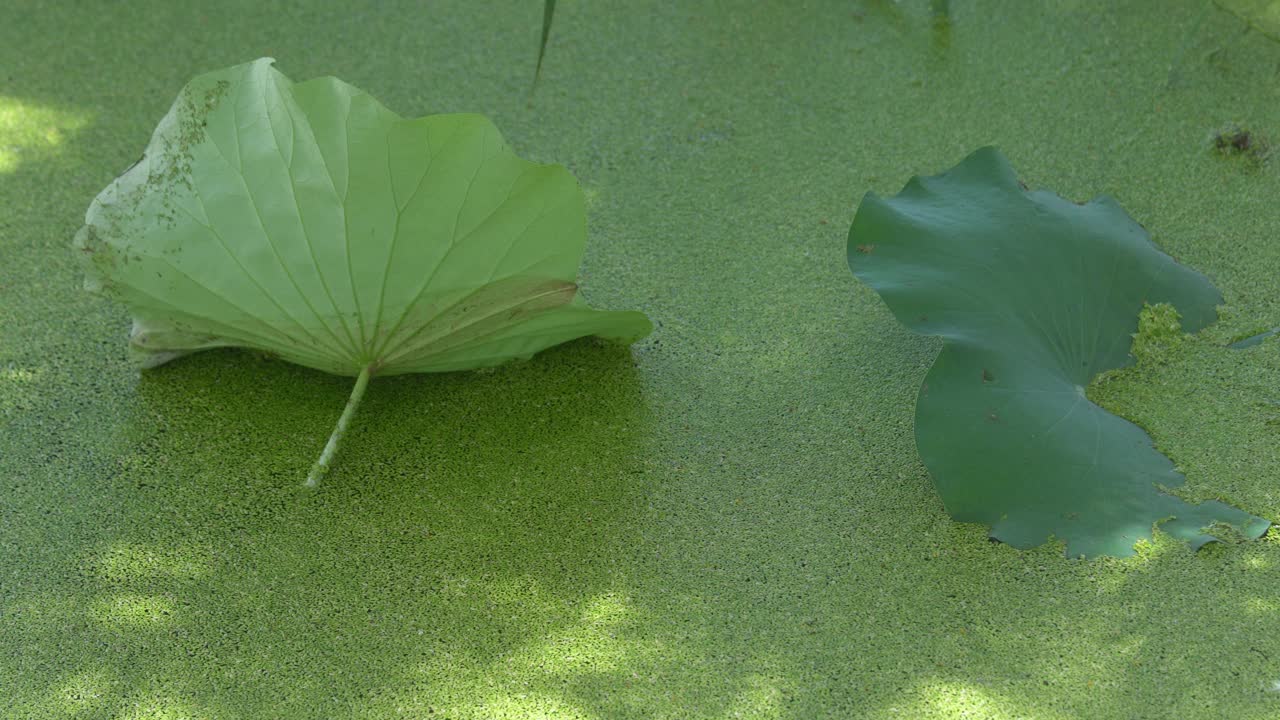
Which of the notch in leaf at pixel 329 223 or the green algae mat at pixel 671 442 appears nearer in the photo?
the green algae mat at pixel 671 442

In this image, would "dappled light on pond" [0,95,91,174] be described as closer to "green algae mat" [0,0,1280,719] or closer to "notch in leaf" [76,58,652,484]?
"green algae mat" [0,0,1280,719]

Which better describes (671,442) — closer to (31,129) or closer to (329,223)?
(329,223)

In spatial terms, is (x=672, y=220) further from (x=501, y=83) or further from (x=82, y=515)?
(x=82, y=515)

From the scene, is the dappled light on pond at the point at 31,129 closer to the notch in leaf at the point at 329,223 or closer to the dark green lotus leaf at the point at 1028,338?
the notch in leaf at the point at 329,223

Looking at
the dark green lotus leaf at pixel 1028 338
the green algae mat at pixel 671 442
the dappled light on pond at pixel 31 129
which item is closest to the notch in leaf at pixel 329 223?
the green algae mat at pixel 671 442

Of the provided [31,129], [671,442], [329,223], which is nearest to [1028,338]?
[671,442]

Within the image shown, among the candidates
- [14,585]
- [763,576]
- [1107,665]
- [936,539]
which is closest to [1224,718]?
[1107,665]
